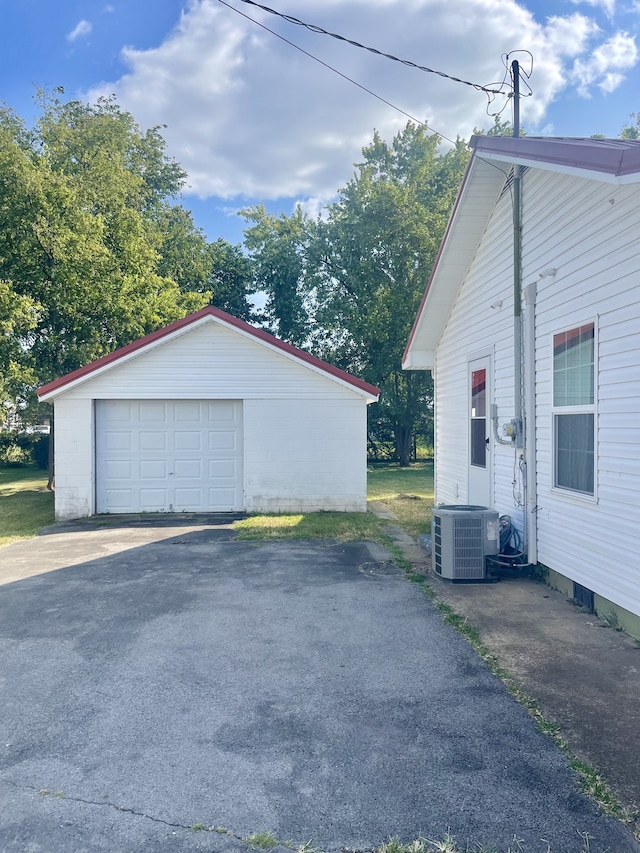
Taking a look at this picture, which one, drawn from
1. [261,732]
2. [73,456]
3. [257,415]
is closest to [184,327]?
[257,415]

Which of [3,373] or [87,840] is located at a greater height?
[3,373]

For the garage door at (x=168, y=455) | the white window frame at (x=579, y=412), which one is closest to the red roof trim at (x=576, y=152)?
the white window frame at (x=579, y=412)

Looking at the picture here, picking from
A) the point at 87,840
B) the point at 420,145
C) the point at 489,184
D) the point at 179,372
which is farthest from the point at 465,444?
the point at 420,145

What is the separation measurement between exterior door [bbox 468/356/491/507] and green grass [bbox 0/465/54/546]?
7.48 metres

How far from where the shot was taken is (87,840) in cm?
238

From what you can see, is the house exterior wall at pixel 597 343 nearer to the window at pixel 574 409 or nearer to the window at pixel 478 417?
the window at pixel 574 409

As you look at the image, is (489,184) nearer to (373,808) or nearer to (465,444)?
(465,444)

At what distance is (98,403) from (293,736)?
947 centimetres

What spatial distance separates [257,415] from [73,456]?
371cm

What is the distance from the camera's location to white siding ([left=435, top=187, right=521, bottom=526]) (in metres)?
7.29

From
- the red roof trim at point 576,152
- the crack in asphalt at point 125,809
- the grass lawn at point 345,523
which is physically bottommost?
the grass lawn at point 345,523

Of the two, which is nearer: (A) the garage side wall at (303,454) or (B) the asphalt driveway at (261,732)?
(B) the asphalt driveway at (261,732)

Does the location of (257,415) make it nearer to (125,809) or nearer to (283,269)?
(125,809)

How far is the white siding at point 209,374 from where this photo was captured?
1123cm
